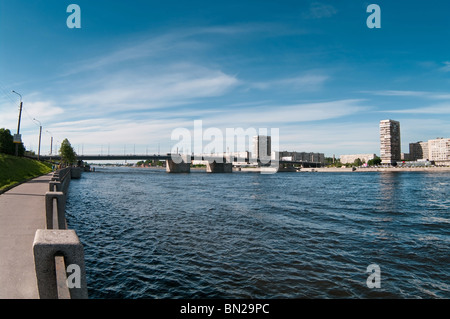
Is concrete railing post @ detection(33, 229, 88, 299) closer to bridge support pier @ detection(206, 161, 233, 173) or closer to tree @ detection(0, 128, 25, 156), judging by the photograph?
tree @ detection(0, 128, 25, 156)

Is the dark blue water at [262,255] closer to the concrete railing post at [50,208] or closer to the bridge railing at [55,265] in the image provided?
the concrete railing post at [50,208]

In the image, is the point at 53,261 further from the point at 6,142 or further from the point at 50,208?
the point at 6,142

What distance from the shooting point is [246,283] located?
9.06 metres

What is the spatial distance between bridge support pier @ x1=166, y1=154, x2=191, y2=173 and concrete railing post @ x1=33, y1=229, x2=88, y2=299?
134 meters

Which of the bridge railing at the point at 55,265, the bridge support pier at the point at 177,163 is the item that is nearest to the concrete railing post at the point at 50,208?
the bridge railing at the point at 55,265

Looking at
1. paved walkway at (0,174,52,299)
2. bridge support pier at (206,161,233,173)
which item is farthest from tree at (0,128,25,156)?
bridge support pier at (206,161,233,173)

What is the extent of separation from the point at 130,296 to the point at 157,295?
0.77 metres

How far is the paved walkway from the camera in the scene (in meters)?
5.55

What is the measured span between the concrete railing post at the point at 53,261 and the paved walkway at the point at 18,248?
4.94ft

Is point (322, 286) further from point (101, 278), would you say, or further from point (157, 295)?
point (101, 278)

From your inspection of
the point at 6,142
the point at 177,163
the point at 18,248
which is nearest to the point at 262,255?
the point at 18,248

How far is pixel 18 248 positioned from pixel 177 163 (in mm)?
133299

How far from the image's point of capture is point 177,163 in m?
140
